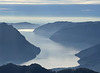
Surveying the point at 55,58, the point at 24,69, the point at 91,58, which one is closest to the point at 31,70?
the point at 24,69

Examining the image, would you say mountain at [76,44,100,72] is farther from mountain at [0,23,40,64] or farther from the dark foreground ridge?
the dark foreground ridge

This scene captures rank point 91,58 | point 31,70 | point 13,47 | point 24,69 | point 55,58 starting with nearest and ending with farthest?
point 31,70 → point 24,69 → point 91,58 → point 13,47 → point 55,58

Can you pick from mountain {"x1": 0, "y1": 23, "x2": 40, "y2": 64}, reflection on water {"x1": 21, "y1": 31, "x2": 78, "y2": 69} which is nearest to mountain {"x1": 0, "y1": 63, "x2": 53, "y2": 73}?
reflection on water {"x1": 21, "y1": 31, "x2": 78, "y2": 69}

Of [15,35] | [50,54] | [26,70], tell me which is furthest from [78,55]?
[26,70]

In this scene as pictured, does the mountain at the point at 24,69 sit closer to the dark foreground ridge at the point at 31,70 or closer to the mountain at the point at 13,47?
the dark foreground ridge at the point at 31,70

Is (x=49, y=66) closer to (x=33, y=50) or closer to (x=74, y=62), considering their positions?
(x=74, y=62)

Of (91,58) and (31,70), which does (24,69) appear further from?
(91,58)
